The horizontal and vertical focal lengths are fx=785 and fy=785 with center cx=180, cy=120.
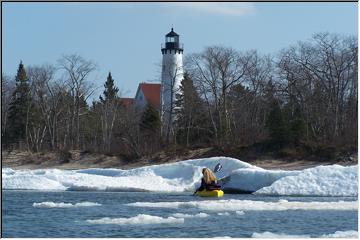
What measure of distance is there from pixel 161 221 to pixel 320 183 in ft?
37.5

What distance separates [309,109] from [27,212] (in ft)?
A: 119

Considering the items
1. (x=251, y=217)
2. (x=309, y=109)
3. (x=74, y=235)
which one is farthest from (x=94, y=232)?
(x=309, y=109)

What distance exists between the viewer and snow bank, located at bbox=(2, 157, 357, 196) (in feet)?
98.9

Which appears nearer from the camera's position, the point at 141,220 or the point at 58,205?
the point at 141,220

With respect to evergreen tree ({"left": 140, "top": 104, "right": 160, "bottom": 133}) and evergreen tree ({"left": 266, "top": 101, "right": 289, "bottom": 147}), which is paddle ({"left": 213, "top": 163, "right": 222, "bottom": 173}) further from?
evergreen tree ({"left": 140, "top": 104, "right": 160, "bottom": 133})

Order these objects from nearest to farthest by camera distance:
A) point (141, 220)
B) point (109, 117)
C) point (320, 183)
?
point (141, 220)
point (320, 183)
point (109, 117)

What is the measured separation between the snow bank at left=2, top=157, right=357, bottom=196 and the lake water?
2887 mm

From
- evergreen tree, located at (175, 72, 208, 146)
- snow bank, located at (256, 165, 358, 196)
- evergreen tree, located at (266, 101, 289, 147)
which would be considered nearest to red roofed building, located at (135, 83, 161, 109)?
evergreen tree, located at (175, 72, 208, 146)

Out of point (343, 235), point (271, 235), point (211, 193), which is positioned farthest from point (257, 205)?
point (343, 235)

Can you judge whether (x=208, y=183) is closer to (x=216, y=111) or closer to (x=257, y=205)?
(x=257, y=205)

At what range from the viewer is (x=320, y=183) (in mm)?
30172

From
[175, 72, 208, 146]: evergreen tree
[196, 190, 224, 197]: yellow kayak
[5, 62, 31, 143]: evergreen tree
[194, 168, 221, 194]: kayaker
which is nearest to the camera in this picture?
[196, 190, 224, 197]: yellow kayak

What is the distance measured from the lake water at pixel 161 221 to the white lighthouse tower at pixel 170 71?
119ft

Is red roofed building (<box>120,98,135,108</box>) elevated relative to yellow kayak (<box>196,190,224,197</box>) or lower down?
elevated
